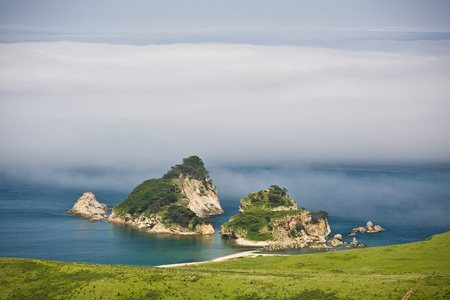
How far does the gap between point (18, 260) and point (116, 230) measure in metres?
91.9

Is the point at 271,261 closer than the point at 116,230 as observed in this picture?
Yes

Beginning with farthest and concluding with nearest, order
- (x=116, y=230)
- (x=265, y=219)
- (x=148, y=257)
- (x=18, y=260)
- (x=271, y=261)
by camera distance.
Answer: (x=116, y=230), (x=265, y=219), (x=148, y=257), (x=271, y=261), (x=18, y=260)

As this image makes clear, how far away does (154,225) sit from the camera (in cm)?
17925

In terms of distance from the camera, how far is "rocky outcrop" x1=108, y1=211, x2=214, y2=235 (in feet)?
561

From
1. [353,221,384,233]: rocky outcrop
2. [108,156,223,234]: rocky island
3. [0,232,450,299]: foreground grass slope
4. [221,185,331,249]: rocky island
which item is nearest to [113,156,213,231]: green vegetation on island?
[108,156,223,234]: rocky island

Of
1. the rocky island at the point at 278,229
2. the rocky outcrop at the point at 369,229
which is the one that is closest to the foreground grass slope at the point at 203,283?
the rocky island at the point at 278,229

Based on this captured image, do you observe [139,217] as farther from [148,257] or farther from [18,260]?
[18,260]

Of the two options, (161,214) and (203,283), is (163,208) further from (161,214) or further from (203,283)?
(203,283)

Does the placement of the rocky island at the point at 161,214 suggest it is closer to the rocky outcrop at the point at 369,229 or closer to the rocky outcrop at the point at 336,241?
the rocky outcrop at the point at 336,241

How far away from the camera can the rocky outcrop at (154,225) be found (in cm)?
17088

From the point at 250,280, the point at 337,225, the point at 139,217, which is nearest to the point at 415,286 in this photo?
the point at 250,280

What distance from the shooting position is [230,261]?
110 meters

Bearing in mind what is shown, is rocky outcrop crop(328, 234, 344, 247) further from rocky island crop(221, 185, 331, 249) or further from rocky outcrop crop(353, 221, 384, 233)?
rocky outcrop crop(353, 221, 384, 233)

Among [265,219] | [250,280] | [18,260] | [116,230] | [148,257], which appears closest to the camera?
[250,280]
